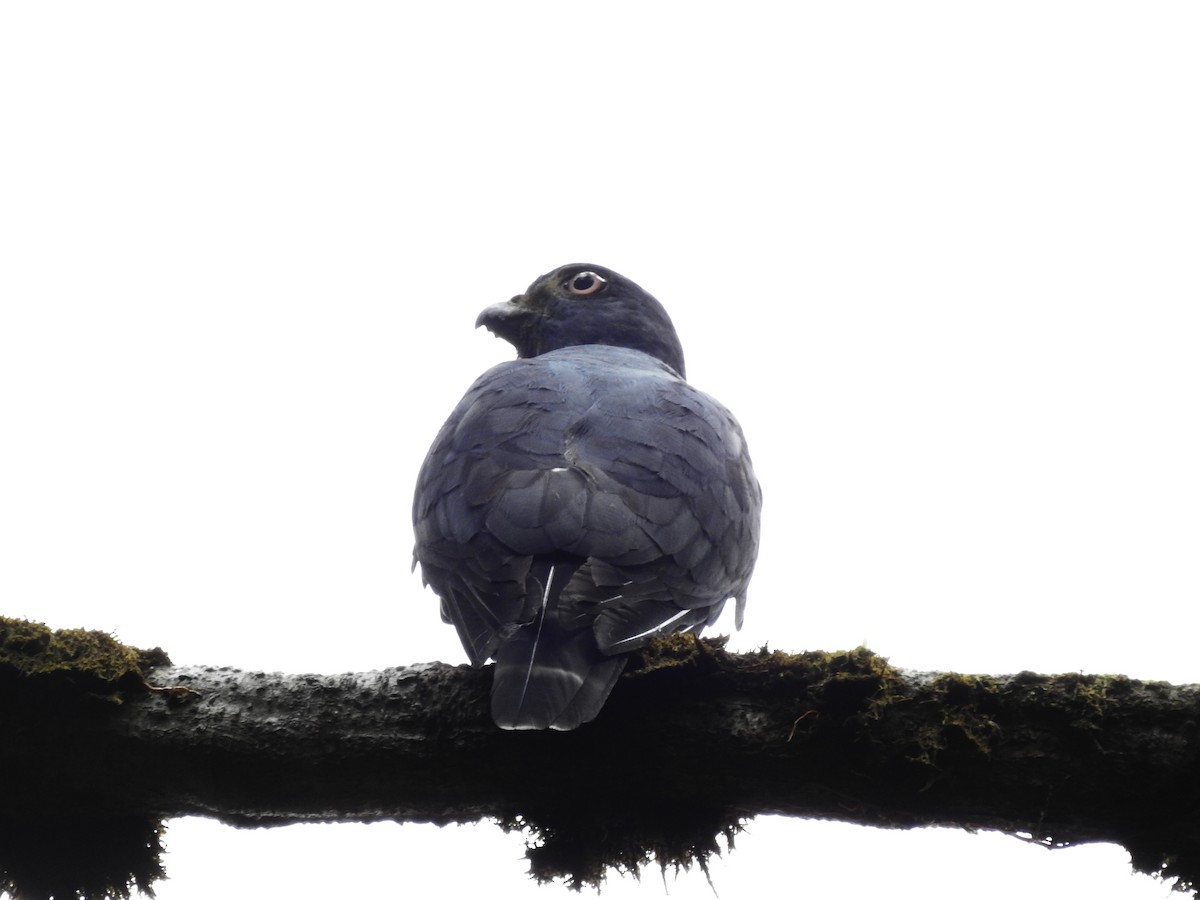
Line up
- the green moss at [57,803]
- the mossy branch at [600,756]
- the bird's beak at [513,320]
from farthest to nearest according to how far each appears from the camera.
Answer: the bird's beak at [513,320] < the green moss at [57,803] < the mossy branch at [600,756]

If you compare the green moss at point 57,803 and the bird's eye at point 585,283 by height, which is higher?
the bird's eye at point 585,283

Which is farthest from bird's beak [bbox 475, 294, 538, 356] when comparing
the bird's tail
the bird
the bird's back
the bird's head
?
the bird's tail

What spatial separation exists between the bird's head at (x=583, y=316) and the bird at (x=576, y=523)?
64.2 inches

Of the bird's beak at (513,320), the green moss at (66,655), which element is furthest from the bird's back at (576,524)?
the bird's beak at (513,320)

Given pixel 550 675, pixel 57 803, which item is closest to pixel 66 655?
pixel 57 803

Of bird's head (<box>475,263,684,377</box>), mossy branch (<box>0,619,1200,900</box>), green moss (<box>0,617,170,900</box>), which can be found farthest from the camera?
bird's head (<box>475,263,684,377</box>)

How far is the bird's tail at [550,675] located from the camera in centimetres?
324

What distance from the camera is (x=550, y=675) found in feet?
11.2

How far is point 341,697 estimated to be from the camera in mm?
3473

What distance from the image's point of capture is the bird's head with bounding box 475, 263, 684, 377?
7602 mm

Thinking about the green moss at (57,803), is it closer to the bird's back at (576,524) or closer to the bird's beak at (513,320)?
the bird's back at (576,524)

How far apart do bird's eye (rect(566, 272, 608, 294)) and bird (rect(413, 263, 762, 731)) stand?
5.96 ft

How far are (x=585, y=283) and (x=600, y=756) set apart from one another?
4766 millimetres

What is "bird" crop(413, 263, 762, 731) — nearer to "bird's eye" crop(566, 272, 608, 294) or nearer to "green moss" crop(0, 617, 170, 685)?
"green moss" crop(0, 617, 170, 685)
